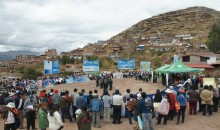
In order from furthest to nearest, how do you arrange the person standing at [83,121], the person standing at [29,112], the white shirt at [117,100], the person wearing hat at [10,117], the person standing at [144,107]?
the white shirt at [117,100] → the person standing at [29,112] → the person standing at [144,107] → the person wearing hat at [10,117] → the person standing at [83,121]

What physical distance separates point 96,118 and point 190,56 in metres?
40.4

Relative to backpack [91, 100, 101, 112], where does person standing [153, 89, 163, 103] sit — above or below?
above

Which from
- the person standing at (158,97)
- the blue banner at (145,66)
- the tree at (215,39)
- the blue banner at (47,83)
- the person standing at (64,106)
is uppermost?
the tree at (215,39)

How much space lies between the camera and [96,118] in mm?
13352

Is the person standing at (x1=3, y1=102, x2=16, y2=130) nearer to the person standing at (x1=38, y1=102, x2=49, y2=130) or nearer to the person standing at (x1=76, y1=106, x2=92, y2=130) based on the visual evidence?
the person standing at (x1=38, y1=102, x2=49, y2=130)

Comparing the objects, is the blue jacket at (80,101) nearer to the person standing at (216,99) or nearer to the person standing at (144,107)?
the person standing at (144,107)

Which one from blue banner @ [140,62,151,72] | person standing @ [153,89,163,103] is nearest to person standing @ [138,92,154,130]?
person standing @ [153,89,163,103]

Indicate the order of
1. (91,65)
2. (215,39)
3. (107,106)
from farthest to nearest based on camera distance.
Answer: (215,39) → (91,65) → (107,106)

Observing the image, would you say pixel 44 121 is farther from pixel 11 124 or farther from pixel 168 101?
pixel 168 101

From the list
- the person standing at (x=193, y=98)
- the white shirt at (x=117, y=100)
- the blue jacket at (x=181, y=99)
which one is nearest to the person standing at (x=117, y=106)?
the white shirt at (x=117, y=100)

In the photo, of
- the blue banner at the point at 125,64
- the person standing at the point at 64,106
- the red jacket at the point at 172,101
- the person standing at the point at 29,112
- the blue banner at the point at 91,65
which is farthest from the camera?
the blue banner at the point at 125,64

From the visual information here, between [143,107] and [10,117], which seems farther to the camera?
[143,107]

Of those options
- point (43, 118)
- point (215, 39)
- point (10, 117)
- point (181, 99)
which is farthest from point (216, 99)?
point (215, 39)

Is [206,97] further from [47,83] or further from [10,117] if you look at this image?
[47,83]
